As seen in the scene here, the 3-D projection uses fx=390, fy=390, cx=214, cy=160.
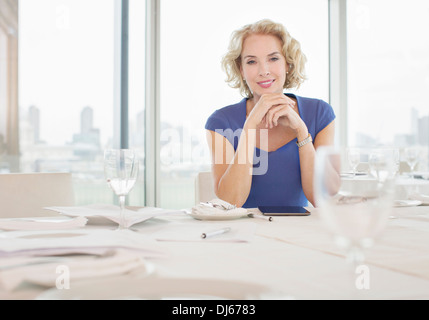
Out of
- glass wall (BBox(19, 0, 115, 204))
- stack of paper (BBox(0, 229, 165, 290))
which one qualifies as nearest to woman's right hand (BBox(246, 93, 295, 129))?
stack of paper (BBox(0, 229, 165, 290))

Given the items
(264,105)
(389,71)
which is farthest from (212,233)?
(389,71)

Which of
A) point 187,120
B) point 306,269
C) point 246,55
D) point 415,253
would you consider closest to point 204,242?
point 306,269

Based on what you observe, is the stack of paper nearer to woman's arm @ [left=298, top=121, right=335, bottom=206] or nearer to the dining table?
the dining table

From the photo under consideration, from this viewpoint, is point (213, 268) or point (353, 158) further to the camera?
point (353, 158)

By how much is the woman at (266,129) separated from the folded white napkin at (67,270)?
114 cm

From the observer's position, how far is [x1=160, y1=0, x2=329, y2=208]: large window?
379 cm

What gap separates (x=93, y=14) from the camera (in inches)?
135

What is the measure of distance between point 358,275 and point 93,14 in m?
3.49

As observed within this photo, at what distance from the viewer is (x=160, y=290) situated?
468mm

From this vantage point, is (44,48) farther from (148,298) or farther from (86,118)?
(148,298)

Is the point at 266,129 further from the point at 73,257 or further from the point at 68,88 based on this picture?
the point at 68,88

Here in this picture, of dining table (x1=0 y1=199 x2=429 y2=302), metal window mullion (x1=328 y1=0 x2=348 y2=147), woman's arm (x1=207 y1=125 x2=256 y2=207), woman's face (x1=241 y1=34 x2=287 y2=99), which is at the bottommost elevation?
dining table (x1=0 y1=199 x2=429 y2=302)

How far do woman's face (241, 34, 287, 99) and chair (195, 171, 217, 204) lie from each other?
20.7 inches

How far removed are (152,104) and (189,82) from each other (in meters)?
0.43
